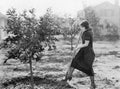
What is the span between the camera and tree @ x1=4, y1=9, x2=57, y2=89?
249 inches

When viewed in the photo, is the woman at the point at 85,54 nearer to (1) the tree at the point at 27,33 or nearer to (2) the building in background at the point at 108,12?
(1) the tree at the point at 27,33

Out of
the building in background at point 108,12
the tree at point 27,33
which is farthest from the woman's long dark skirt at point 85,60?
the building in background at point 108,12

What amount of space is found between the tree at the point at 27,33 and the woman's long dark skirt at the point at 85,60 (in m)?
1.16

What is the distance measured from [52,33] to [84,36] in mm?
1014

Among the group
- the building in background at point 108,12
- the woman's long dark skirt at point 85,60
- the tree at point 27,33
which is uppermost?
the building in background at point 108,12

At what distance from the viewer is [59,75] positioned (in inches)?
369

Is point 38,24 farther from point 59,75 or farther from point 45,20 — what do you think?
point 59,75

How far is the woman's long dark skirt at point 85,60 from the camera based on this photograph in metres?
7.07

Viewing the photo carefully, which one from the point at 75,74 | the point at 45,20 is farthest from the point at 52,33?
the point at 75,74

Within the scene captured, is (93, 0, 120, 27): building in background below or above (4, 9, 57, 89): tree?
above

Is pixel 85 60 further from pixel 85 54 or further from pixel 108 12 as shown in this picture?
pixel 108 12

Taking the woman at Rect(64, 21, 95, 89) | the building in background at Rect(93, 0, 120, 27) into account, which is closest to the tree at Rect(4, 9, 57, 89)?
the woman at Rect(64, 21, 95, 89)

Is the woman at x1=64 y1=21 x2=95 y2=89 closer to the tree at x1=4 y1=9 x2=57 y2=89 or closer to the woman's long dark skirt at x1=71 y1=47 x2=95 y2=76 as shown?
the woman's long dark skirt at x1=71 y1=47 x2=95 y2=76

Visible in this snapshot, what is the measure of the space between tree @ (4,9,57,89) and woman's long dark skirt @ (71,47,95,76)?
1162mm
